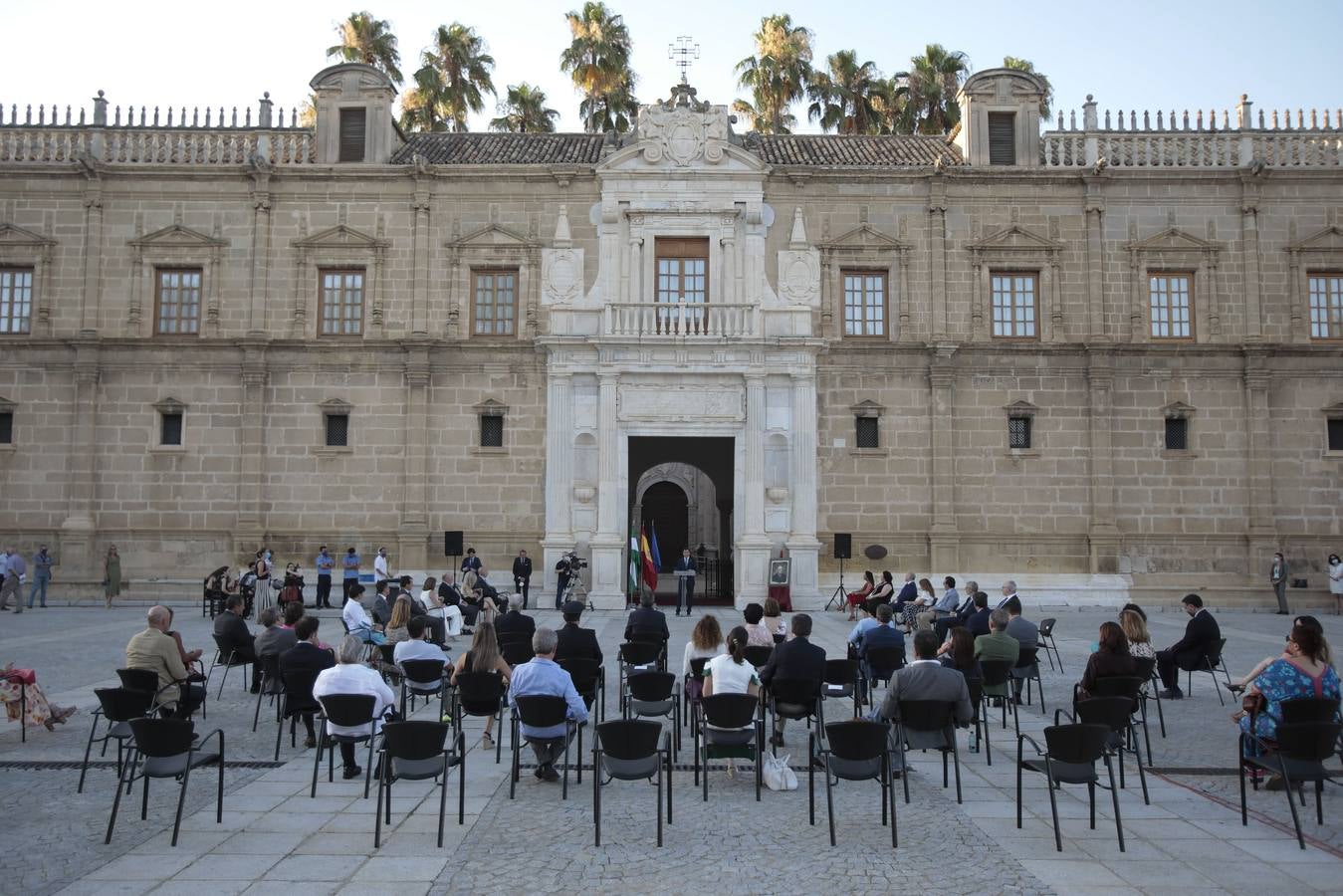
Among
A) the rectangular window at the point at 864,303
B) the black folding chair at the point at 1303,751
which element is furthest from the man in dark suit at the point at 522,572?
the black folding chair at the point at 1303,751

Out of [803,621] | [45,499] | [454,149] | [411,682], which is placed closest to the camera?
[803,621]

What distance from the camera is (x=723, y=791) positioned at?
28.1 ft

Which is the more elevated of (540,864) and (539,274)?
(539,274)

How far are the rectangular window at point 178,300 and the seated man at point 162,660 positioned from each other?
20.0m

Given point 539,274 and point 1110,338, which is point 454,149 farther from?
point 1110,338

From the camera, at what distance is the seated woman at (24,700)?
10.1 m

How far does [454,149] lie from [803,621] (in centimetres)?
2340

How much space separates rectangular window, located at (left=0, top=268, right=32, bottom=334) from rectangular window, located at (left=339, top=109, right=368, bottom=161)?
8594 mm

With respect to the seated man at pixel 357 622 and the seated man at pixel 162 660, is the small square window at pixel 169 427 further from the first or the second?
the seated man at pixel 162 660

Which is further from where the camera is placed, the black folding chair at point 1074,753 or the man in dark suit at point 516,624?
the man in dark suit at point 516,624

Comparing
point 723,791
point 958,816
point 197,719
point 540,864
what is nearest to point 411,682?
point 197,719

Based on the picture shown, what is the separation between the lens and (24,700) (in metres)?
10.1

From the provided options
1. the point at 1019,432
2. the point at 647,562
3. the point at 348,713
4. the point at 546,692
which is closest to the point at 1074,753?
the point at 546,692

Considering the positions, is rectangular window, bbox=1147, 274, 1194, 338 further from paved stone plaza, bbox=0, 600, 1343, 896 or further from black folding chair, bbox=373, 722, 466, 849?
black folding chair, bbox=373, 722, 466, 849
